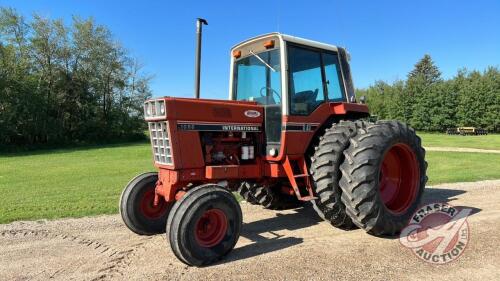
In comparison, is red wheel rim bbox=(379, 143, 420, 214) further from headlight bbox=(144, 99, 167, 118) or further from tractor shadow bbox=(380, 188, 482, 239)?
headlight bbox=(144, 99, 167, 118)

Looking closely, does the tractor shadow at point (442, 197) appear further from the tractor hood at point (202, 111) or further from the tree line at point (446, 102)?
the tree line at point (446, 102)

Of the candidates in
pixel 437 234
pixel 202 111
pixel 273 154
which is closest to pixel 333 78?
pixel 273 154

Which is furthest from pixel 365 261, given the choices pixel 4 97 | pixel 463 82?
pixel 463 82

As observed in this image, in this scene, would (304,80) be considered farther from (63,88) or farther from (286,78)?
(63,88)

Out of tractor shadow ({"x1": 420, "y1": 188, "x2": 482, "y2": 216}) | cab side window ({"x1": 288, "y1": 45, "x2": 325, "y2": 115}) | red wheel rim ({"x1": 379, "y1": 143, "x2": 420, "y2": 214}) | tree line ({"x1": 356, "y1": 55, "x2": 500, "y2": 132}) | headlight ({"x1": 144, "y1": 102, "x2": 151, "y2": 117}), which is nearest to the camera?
headlight ({"x1": 144, "y1": 102, "x2": 151, "y2": 117})

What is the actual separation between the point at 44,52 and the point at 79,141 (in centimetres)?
820

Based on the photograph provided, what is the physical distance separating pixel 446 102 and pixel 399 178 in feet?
137

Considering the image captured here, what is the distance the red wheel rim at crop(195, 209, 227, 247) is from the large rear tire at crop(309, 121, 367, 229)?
4.70 ft

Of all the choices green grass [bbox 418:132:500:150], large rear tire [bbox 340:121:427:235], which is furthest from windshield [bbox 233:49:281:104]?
green grass [bbox 418:132:500:150]

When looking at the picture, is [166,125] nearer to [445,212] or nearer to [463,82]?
[445,212]

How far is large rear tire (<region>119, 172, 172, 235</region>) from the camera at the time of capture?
5688mm

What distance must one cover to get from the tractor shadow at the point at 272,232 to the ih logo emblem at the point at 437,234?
137 centimetres

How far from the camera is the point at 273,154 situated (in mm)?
5789

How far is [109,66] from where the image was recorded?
39.7m
